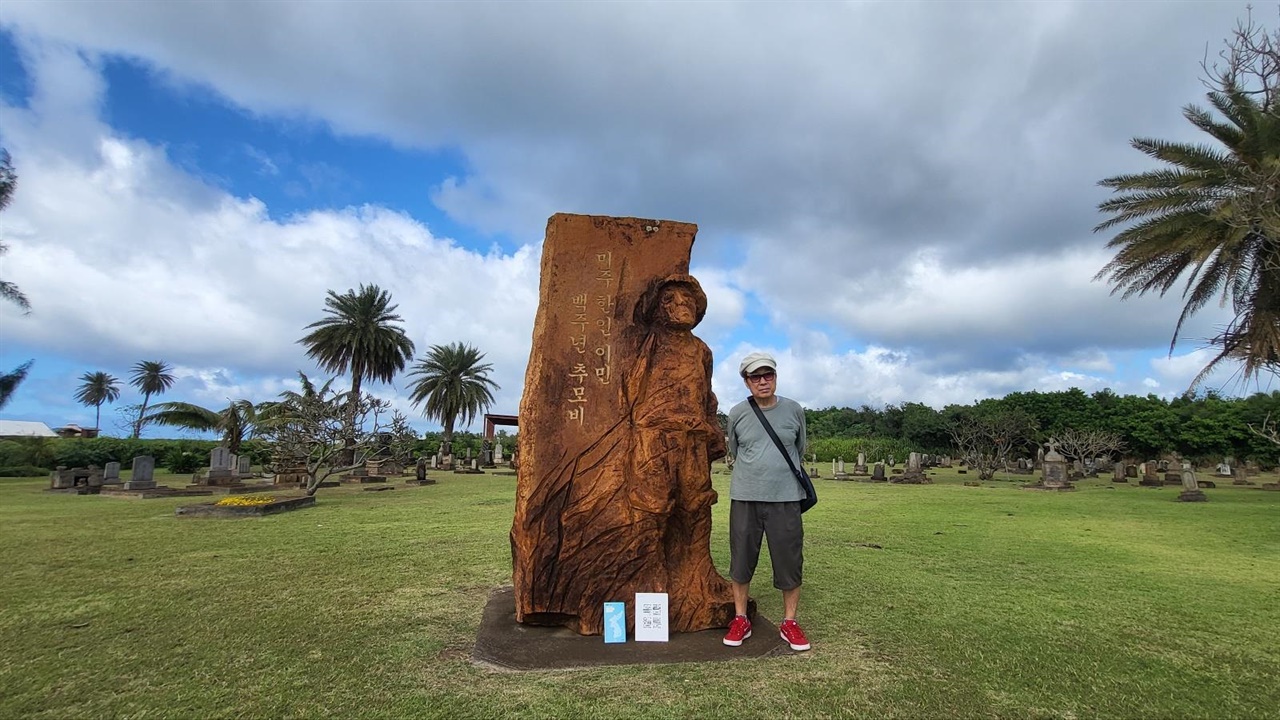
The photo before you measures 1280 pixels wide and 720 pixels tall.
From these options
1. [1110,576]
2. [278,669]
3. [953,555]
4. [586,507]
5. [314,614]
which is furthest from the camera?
[953,555]

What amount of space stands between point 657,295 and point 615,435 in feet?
3.74

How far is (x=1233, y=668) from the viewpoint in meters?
3.94

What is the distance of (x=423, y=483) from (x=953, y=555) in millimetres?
17709

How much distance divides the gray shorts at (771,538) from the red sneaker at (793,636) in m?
0.23

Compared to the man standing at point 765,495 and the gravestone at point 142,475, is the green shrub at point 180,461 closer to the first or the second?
the gravestone at point 142,475

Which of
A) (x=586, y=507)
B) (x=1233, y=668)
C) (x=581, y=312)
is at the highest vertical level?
(x=581, y=312)

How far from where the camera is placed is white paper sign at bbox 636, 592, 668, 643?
428 centimetres

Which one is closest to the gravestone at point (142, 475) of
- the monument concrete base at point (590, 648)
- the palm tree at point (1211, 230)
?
the monument concrete base at point (590, 648)

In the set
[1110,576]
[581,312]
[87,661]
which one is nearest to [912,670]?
[581,312]

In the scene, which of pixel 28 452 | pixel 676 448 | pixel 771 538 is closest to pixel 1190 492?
pixel 771 538

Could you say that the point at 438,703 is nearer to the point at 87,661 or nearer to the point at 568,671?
the point at 568,671

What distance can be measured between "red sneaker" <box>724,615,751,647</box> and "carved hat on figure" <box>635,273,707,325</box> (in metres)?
2.17

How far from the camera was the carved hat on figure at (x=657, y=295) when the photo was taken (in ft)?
16.1

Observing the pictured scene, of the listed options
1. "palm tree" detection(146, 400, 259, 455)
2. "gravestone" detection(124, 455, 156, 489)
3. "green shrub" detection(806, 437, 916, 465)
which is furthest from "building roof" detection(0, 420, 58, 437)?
"green shrub" detection(806, 437, 916, 465)
